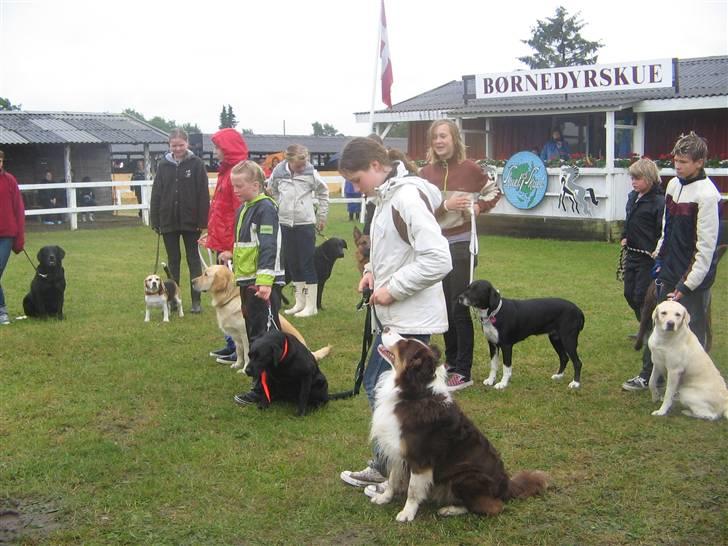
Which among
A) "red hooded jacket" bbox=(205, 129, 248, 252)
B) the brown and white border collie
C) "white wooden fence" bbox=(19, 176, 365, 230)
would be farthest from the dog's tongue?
"white wooden fence" bbox=(19, 176, 365, 230)

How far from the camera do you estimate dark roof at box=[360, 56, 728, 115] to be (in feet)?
57.2

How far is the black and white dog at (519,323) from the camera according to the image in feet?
20.9

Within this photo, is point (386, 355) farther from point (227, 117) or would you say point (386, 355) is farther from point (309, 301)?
point (227, 117)

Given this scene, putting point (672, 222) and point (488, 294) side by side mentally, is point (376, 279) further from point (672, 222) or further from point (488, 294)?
point (672, 222)

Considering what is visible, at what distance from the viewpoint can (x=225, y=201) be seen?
7934 mm

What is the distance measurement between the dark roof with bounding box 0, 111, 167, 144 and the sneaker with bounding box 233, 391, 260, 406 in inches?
766

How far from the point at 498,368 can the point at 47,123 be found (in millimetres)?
22330

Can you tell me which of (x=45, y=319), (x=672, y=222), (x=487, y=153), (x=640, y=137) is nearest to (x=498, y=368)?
(x=672, y=222)

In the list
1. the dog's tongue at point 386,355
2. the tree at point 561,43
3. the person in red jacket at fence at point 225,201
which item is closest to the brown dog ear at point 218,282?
the person in red jacket at fence at point 225,201

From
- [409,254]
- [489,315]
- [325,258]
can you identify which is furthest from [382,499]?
[325,258]

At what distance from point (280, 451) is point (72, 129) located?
2266 centimetres

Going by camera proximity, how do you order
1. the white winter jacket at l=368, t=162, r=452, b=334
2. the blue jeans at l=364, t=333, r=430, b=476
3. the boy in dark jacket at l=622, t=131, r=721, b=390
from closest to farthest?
the white winter jacket at l=368, t=162, r=452, b=334, the blue jeans at l=364, t=333, r=430, b=476, the boy in dark jacket at l=622, t=131, r=721, b=390

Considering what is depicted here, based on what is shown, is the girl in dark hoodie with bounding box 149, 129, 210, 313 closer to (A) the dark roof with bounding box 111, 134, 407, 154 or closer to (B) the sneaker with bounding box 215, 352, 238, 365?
(B) the sneaker with bounding box 215, 352, 238, 365

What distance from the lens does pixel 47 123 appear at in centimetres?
2511
